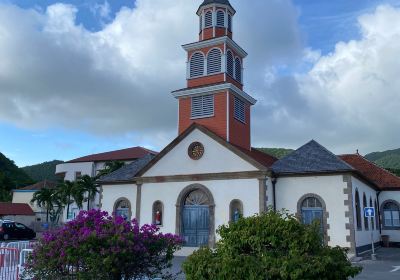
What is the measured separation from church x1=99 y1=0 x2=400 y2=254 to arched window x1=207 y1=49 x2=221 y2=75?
0.06m

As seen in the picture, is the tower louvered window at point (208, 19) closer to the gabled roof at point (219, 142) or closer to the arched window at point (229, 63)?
the arched window at point (229, 63)

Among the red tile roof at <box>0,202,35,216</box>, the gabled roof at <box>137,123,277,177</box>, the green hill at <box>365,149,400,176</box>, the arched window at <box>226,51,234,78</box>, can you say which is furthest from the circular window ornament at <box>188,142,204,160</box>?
the green hill at <box>365,149,400,176</box>

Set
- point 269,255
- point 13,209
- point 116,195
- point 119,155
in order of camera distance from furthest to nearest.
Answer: point 119,155, point 13,209, point 116,195, point 269,255

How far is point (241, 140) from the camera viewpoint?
26938 millimetres

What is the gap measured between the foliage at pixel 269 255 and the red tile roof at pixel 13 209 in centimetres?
5114

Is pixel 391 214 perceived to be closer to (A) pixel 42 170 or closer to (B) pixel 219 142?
(B) pixel 219 142

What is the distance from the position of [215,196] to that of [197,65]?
366 inches

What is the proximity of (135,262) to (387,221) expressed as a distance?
25.7 metres

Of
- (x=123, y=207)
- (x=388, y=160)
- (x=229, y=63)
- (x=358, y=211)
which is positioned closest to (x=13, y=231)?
(x=123, y=207)

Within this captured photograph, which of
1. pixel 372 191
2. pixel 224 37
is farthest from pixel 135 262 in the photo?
pixel 372 191

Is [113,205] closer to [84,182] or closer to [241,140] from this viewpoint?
[241,140]

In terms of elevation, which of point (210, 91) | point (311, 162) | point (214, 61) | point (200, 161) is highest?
point (214, 61)

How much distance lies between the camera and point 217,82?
2652cm

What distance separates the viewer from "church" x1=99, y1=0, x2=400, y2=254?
2177 centimetres
